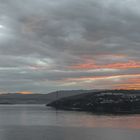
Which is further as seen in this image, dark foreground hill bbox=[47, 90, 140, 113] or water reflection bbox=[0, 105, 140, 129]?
dark foreground hill bbox=[47, 90, 140, 113]

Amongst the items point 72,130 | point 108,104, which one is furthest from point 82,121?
point 108,104

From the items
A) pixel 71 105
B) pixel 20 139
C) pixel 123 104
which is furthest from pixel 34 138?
pixel 71 105

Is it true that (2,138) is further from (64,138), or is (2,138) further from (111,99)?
(111,99)

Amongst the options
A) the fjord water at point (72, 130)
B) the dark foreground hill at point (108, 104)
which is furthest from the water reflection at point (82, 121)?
the dark foreground hill at point (108, 104)

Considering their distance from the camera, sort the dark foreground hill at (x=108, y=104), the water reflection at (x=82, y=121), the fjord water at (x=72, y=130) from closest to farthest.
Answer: the fjord water at (x=72, y=130)
the water reflection at (x=82, y=121)
the dark foreground hill at (x=108, y=104)

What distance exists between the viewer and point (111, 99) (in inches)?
7249

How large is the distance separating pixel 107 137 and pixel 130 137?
145 inches

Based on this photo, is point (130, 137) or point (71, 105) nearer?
point (130, 137)

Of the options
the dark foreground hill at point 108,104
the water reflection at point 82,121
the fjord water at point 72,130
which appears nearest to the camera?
the fjord water at point 72,130

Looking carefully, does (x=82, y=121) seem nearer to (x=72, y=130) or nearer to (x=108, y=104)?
(x=72, y=130)

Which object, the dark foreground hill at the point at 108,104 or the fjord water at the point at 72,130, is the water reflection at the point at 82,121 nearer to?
the fjord water at the point at 72,130

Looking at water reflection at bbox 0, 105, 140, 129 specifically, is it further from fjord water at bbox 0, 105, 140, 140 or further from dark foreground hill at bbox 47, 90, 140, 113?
dark foreground hill at bbox 47, 90, 140, 113

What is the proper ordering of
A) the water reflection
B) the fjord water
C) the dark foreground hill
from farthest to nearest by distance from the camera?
the dark foreground hill < the water reflection < the fjord water

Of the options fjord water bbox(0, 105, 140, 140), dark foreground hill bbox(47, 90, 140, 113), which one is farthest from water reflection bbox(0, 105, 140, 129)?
dark foreground hill bbox(47, 90, 140, 113)
